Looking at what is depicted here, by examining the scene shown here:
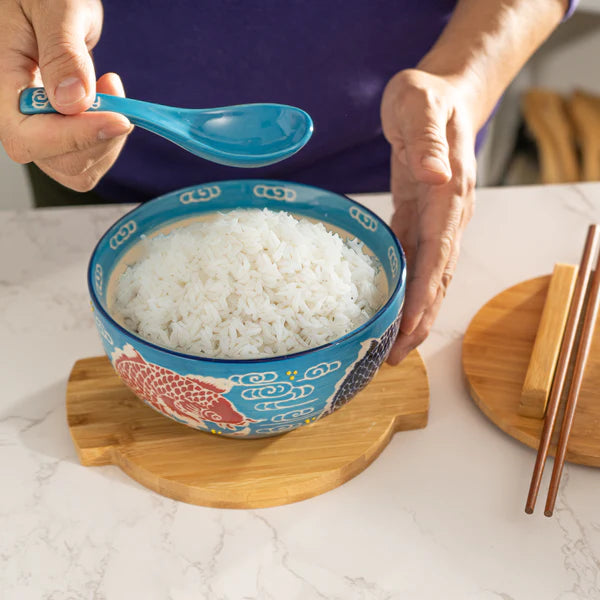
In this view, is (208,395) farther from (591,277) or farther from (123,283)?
(591,277)

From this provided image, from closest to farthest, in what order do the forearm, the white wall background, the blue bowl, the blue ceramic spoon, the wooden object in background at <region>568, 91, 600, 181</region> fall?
1. the blue bowl
2. the blue ceramic spoon
3. the forearm
4. the wooden object in background at <region>568, 91, 600, 181</region>
5. the white wall background

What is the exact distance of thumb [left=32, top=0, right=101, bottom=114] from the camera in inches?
29.8

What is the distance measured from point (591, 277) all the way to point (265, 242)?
512 millimetres

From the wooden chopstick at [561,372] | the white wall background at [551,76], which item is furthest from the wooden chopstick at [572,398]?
the white wall background at [551,76]

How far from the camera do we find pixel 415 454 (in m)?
0.85

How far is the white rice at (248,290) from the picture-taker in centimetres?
75

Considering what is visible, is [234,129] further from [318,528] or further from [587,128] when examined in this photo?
[587,128]

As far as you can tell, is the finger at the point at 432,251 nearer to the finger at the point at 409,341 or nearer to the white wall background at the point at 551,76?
the finger at the point at 409,341

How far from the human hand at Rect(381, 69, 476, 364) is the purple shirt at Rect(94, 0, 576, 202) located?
22 cm

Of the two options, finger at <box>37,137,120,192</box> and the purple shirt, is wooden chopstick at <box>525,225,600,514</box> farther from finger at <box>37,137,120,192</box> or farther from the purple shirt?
finger at <box>37,137,120,192</box>

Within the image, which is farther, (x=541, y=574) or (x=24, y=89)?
(x=24, y=89)

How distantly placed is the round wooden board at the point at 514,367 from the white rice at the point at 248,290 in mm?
190

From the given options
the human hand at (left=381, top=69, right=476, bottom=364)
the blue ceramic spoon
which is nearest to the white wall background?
the human hand at (left=381, top=69, right=476, bottom=364)

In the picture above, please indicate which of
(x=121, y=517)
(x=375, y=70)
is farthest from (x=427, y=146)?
(x=121, y=517)
